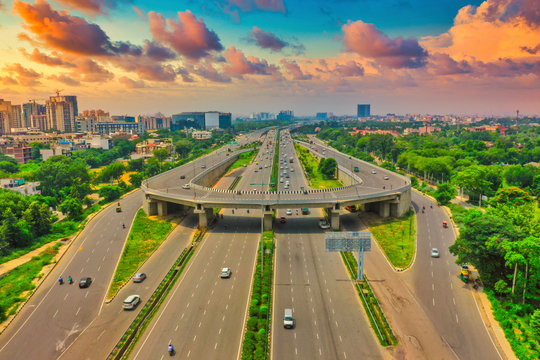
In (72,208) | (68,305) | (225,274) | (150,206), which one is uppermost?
(150,206)

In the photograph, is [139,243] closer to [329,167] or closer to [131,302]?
[131,302]

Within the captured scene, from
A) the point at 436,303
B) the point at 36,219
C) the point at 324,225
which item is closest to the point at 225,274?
the point at 436,303

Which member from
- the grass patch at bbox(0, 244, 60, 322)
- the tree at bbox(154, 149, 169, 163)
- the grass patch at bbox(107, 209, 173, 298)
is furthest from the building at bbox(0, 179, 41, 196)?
the tree at bbox(154, 149, 169, 163)

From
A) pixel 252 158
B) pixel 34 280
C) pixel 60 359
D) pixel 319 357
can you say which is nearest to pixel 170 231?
pixel 34 280

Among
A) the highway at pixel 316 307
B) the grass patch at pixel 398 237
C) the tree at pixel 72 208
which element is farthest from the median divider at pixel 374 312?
the tree at pixel 72 208

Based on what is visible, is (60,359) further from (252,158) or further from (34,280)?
(252,158)

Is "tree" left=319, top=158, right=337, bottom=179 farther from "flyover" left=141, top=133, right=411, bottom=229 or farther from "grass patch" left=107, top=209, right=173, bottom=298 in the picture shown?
"grass patch" left=107, top=209, right=173, bottom=298

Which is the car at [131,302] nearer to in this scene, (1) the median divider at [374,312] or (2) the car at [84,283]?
(2) the car at [84,283]
